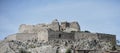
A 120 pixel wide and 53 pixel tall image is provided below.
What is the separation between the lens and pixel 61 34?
3238 inches

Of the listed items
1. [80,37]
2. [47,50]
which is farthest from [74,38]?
[47,50]

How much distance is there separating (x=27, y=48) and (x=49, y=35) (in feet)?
14.2

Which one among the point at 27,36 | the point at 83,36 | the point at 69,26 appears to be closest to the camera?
the point at 83,36

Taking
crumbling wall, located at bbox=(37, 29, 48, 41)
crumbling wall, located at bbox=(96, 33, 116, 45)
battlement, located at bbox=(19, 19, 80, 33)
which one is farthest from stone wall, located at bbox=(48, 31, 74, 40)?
crumbling wall, located at bbox=(96, 33, 116, 45)

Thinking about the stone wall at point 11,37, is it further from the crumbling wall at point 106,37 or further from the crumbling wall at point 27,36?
the crumbling wall at point 106,37

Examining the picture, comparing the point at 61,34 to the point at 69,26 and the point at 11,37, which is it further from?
the point at 11,37

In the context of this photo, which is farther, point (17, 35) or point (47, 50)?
point (17, 35)

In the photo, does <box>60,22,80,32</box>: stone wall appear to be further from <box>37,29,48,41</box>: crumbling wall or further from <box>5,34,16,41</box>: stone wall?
<box>5,34,16,41</box>: stone wall

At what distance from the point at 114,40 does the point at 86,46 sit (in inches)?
283

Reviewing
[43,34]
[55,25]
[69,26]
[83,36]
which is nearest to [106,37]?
[83,36]

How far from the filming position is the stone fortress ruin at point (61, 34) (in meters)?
81.8

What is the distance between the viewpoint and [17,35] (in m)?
84.7

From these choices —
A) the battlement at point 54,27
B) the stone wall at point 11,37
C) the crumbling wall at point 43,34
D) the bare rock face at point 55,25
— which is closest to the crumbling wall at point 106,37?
the battlement at point 54,27

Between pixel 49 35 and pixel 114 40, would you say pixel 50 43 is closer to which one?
pixel 49 35
